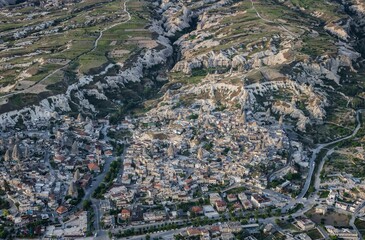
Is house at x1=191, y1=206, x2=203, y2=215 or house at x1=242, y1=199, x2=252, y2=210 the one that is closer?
house at x1=191, y1=206, x2=203, y2=215

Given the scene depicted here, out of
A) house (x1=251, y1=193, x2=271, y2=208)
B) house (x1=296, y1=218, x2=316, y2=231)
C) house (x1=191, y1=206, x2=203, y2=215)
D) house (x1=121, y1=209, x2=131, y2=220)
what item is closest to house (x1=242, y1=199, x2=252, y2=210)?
house (x1=251, y1=193, x2=271, y2=208)

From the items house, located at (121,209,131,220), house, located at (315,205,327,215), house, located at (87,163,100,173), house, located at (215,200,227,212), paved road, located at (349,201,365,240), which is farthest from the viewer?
house, located at (87,163,100,173)

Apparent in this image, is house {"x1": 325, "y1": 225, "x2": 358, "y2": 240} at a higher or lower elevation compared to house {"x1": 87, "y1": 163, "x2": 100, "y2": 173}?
lower

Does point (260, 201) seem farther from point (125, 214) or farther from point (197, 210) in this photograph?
point (125, 214)

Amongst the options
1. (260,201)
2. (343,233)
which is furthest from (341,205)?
(260,201)

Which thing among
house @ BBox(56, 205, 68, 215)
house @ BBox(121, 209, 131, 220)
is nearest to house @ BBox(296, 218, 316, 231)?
house @ BBox(121, 209, 131, 220)

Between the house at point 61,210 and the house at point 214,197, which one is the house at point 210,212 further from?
the house at point 61,210

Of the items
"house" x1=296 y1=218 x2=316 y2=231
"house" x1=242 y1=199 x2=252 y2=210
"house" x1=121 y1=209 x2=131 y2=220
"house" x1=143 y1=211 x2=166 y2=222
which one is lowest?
"house" x1=296 y1=218 x2=316 y2=231

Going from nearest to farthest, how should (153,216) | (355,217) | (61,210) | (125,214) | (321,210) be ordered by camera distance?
(153,216), (125,214), (61,210), (355,217), (321,210)

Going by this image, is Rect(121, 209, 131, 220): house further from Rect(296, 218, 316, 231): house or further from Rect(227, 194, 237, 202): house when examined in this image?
Rect(296, 218, 316, 231): house

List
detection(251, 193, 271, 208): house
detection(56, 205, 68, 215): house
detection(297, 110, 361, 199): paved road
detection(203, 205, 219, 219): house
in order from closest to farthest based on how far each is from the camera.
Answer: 1. detection(203, 205, 219, 219): house
2. detection(56, 205, 68, 215): house
3. detection(251, 193, 271, 208): house
4. detection(297, 110, 361, 199): paved road

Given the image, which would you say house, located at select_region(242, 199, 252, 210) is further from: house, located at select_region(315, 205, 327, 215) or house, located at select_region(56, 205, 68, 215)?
house, located at select_region(56, 205, 68, 215)
